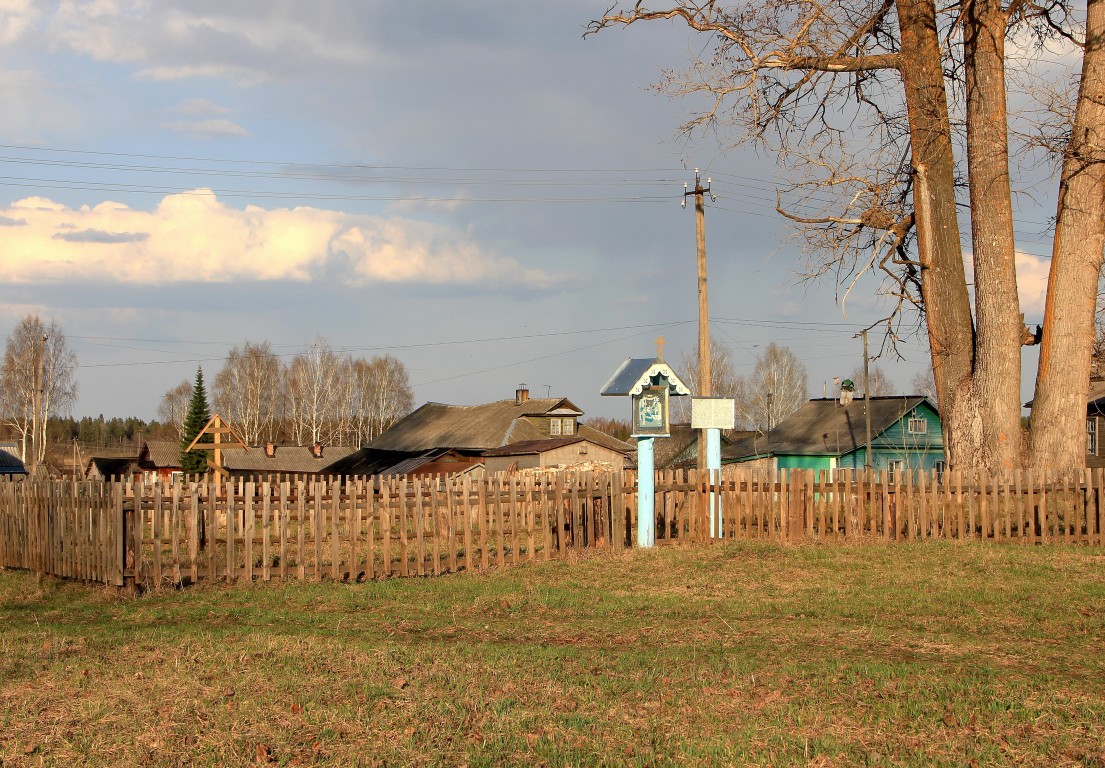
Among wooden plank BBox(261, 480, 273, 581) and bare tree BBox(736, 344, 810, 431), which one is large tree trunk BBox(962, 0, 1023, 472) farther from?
bare tree BBox(736, 344, 810, 431)

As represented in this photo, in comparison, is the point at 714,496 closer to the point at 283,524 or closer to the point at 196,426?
the point at 283,524

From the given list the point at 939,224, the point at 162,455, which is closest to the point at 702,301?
the point at 939,224

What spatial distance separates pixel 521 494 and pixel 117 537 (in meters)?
5.66

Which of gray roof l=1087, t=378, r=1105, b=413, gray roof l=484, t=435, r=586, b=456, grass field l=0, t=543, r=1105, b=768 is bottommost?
grass field l=0, t=543, r=1105, b=768

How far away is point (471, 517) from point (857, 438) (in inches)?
1548

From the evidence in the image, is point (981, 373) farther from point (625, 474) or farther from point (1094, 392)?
point (1094, 392)

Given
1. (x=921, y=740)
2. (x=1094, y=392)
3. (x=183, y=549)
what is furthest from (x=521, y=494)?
(x=1094, y=392)

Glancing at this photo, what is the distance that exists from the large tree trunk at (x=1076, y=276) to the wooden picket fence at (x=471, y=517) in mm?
1077

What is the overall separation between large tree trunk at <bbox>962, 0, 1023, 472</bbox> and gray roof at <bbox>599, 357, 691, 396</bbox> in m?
5.21

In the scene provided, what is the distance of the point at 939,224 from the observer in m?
17.8

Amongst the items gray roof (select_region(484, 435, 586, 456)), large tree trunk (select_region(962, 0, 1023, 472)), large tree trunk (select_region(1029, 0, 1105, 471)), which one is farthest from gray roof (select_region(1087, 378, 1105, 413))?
large tree trunk (select_region(962, 0, 1023, 472))

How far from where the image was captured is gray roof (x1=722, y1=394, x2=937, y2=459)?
50.0 meters

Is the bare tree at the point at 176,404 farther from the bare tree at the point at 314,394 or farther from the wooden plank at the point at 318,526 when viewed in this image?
the wooden plank at the point at 318,526

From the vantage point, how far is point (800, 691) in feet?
A: 23.3
